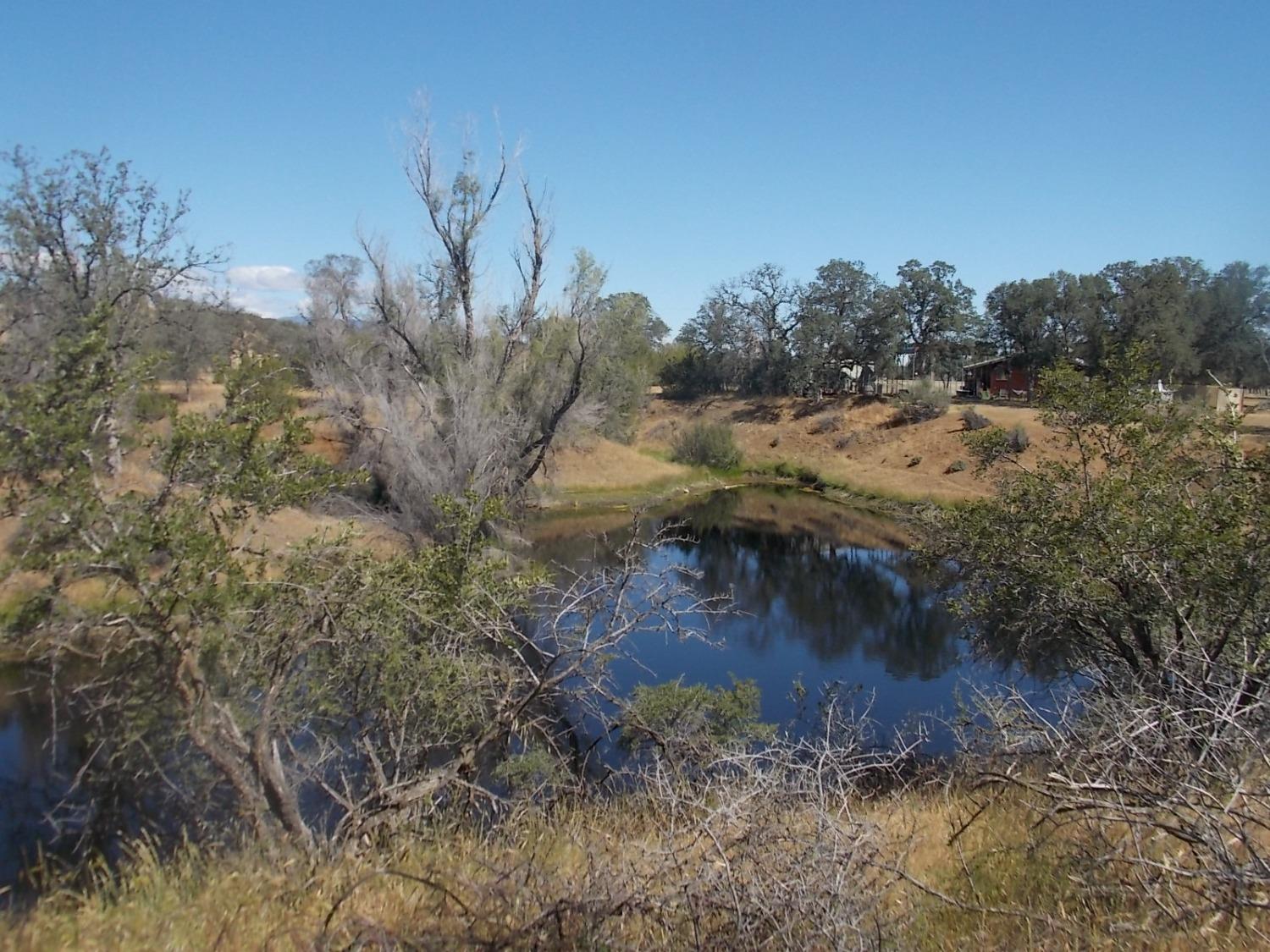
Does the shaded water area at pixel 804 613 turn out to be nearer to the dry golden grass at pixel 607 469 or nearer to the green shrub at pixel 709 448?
the dry golden grass at pixel 607 469

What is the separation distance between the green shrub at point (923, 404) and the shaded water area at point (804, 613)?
10.6 metres

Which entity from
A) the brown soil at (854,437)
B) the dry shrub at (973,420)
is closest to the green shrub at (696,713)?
the brown soil at (854,437)

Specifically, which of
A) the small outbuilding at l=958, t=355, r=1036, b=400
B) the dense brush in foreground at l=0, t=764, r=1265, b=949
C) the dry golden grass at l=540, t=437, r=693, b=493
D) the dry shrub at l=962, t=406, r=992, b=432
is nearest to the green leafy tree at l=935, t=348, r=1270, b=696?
the dense brush in foreground at l=0, t=764, r=1265, b=949

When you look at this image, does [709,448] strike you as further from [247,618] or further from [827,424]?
[247,618]

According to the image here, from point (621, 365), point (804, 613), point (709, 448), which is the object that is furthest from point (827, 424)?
point (804, 613)

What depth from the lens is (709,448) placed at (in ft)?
140

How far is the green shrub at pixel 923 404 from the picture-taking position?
4234cm

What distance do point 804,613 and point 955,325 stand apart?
32.7 m

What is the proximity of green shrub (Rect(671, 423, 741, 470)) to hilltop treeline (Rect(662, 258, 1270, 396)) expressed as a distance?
7.85 meters

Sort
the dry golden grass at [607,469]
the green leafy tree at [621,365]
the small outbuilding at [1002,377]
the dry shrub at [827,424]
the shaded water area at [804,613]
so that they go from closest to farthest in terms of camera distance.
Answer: the shaded water area at [804,613]
the green leafy tree at [621,365]
the dry golden grass at [607,469]
the dry shrub at [827,424]
the small outbuilding at [1002,377]

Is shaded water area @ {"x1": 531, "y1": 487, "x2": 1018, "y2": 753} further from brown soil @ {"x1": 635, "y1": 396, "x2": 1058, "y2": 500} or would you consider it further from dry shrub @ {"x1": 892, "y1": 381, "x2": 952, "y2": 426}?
dry shrub @ {"x1": 892, "y1": 381, "x2": 952, "y2": 426}

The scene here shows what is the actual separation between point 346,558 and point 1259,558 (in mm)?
8554

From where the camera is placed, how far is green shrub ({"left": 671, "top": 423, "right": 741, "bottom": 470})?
4278 centimetres

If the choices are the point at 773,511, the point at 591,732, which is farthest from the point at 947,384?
the point at 591,732
